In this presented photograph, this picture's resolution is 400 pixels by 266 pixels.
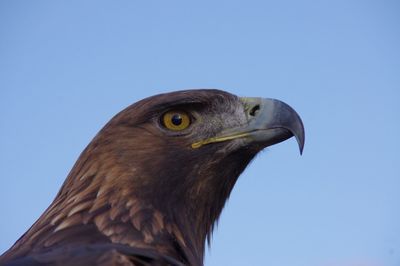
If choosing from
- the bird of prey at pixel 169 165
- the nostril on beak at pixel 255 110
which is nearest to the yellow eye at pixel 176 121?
the bird of prey at pixel 169 165

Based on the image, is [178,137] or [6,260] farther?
[178,137]

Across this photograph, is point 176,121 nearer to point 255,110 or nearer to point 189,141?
point 189,141

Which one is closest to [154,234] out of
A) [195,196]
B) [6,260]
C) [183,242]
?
[183,242]

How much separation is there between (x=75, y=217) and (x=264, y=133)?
51.6 inches

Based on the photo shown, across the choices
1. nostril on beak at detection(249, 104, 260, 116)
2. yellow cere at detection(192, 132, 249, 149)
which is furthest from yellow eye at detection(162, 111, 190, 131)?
nostril on beak at detection(249, 104, 260, 116)

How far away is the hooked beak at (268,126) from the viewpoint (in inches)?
221

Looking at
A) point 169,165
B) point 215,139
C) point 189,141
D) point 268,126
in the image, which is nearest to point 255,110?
A: point 268,126

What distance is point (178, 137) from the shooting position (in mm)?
5754

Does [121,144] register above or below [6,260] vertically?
above

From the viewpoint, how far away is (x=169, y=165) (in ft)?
18.7

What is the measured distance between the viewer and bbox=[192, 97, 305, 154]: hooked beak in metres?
5.61

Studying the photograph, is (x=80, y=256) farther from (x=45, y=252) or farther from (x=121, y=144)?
(x=121, y=144)

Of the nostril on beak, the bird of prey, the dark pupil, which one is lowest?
the bird of prey

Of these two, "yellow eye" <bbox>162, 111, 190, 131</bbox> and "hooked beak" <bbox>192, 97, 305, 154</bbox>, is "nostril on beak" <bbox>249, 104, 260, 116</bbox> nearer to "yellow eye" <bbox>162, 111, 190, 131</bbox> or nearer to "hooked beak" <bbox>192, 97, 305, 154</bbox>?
"hooked beak" <bbox>192, 97, 305, 154</bbox>
